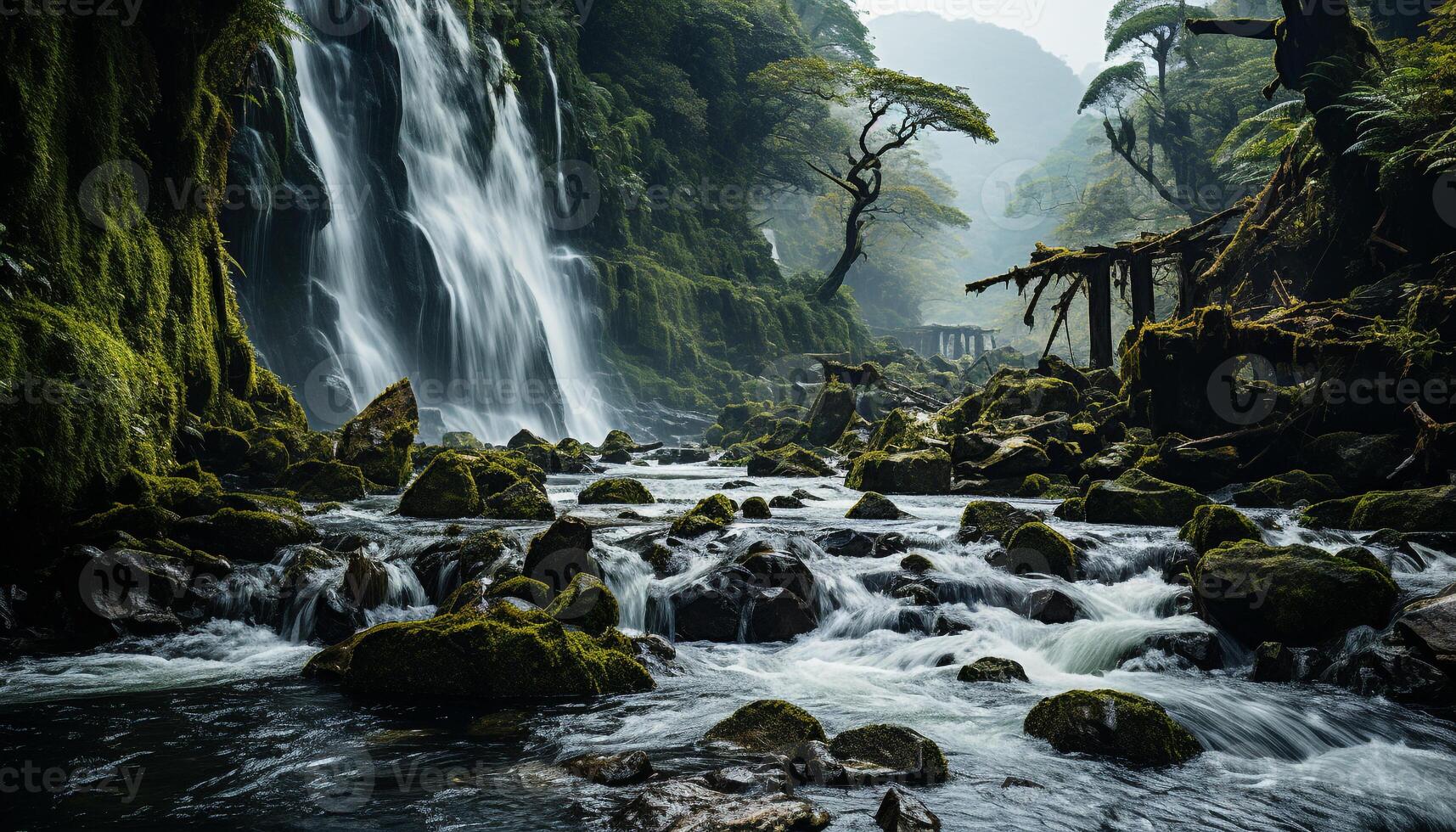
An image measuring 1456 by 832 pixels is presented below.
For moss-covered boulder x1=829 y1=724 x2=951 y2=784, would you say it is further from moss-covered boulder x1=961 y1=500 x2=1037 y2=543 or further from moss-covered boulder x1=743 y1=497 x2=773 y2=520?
moss-covered boulder x1=743 y1=497 x2=773 y2=520

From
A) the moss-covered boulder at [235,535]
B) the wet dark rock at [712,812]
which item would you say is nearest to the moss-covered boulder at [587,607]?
the wet dark rock at [712,812]

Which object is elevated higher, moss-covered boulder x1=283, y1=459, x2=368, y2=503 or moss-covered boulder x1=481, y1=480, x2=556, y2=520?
moss-covered boulder x1=283, y1=459, x2=368, y2=503

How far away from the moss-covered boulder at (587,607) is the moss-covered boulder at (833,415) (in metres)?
16.6

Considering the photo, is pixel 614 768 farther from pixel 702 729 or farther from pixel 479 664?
pixel 479 664

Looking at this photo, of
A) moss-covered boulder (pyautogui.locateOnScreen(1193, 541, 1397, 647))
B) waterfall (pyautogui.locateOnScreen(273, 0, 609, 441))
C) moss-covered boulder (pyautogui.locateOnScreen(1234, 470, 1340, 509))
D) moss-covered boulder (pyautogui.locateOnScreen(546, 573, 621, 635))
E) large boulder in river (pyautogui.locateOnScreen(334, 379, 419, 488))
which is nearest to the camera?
moss-covered boulder (pyautogui.locateOnScreen(1193, 541, 1397, 647))

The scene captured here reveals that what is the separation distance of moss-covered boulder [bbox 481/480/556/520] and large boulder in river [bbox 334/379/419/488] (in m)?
3.25

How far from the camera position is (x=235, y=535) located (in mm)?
8062

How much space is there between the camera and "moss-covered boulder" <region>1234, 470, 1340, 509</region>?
36.3 feet

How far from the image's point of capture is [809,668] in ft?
21.9

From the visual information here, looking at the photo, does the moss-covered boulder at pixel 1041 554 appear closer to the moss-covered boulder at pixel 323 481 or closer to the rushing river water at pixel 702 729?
the rushing river water at pixel 702 729

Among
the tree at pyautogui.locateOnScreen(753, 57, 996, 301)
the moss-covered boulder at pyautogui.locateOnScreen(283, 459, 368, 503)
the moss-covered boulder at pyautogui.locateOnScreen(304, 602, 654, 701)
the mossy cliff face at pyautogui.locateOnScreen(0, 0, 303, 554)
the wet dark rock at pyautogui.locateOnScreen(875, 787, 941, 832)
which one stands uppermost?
the tree at pyautogui.locateOnScreen(753, 57, 996, 301)

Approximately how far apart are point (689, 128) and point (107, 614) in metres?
41.8

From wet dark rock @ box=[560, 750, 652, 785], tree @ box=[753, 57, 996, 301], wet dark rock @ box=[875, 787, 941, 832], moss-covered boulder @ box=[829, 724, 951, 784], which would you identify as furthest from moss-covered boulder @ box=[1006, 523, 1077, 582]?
tree @ box=[753, 57, 996, 301]

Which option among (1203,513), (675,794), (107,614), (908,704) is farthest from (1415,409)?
(107,614)
